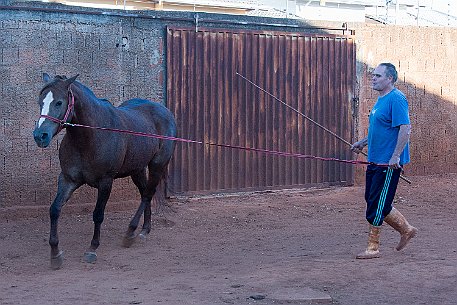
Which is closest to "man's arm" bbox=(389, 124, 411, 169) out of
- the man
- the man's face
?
the man

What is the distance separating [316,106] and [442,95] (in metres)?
2.84

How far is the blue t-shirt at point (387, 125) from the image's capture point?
716 centimetres

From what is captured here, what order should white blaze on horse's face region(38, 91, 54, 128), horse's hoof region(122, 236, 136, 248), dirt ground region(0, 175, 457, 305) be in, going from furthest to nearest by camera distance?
1. horse's hoof region(122, 236, 136, 248)
2. white blaze on horse's face region(38, 91, 54, 128)
3. dirt ground region(0, 175, 457, 305)

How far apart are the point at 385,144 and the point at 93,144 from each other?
9.32ft

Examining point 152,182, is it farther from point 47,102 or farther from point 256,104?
point 256,104

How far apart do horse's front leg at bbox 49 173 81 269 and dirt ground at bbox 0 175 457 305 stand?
5.0 inches

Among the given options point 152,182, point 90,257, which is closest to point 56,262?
point 90,257

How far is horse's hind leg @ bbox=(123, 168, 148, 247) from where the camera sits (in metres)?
8.38

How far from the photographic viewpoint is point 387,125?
7.26m

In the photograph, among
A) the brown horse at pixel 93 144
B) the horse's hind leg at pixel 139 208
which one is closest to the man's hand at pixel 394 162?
the brown horse at pixel 93 144

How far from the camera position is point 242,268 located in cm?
724

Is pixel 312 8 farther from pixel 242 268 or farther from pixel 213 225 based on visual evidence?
pixel 242 268

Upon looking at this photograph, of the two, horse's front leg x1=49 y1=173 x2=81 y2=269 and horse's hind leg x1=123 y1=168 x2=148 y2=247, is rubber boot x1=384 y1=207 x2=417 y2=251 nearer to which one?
horse's hind leg x1=123 y1=168 x2=148 y2=247

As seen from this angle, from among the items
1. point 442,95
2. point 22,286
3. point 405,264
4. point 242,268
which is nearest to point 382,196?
point 405,264
